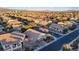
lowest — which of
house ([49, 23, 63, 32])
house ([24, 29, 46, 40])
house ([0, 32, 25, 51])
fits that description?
house ([0, 32, 25, 51])

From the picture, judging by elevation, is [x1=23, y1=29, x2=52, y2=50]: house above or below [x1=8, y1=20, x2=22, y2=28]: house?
below

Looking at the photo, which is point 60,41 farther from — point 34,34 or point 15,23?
point 15,23

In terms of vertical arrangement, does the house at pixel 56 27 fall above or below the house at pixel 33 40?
above

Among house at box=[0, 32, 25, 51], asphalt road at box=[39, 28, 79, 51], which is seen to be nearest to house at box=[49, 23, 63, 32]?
asphalt road at box=[39, 28, 79, 51]

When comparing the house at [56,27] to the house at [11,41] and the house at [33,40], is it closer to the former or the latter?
the house at [33,40]

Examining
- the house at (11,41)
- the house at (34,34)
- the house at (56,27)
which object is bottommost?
the house at (11,41)

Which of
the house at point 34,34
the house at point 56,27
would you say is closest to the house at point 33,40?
the house at point 34,34

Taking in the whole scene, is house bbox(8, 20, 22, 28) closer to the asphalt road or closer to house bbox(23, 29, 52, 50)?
house bbox(23, 29, 52, 50)
